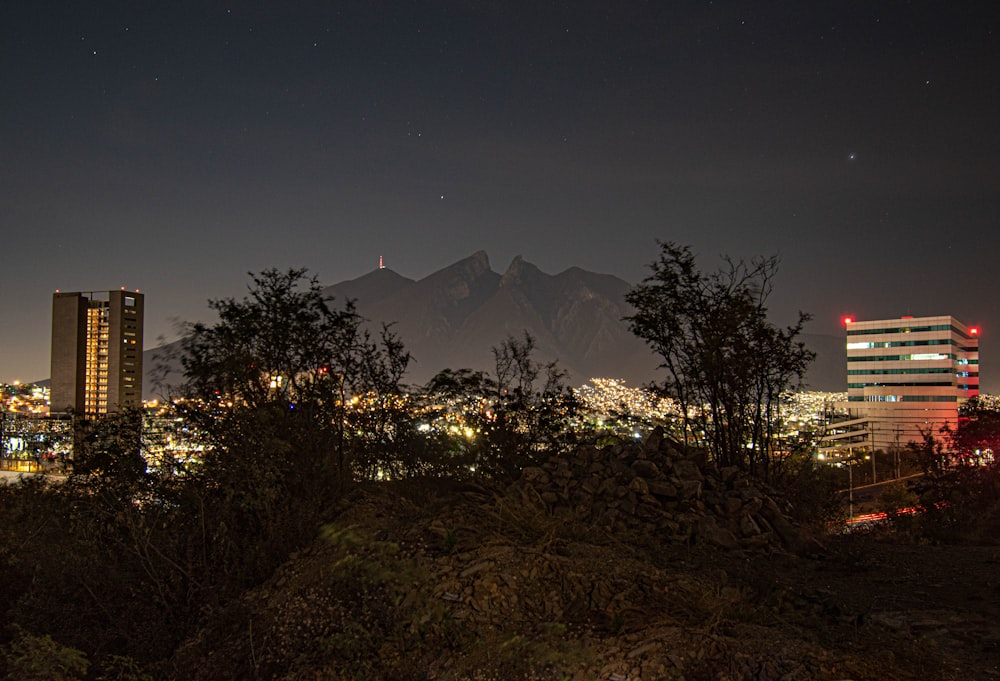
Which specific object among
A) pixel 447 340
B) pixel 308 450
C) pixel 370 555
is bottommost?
pixel 370 555

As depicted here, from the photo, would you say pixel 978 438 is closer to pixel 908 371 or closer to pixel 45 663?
pixel 45 663

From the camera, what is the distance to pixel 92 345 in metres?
43.4

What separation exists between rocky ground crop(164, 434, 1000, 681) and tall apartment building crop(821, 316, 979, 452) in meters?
80.8

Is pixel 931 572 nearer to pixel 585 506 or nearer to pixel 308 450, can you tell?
pixel 585 506

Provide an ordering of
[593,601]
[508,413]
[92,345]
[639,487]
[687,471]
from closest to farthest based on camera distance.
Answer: [593,601]
[639,487]
[687,471]
[508,413]
[92,345]

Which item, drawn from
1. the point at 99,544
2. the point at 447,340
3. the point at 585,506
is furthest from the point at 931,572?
the point at 447,340

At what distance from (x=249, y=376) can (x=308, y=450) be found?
4.70 ft

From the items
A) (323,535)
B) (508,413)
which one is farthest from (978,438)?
(323,535)

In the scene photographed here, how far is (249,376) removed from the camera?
27.0ft

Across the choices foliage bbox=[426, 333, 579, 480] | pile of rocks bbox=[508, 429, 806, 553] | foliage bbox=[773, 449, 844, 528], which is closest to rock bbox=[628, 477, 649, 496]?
pile of rocks bbox=[508, 429, 806, 553]

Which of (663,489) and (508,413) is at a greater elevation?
(508,413)

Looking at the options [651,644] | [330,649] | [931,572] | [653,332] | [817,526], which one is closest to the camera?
[651,644]

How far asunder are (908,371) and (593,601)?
9864cm

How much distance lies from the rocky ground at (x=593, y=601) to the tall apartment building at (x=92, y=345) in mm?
36625
